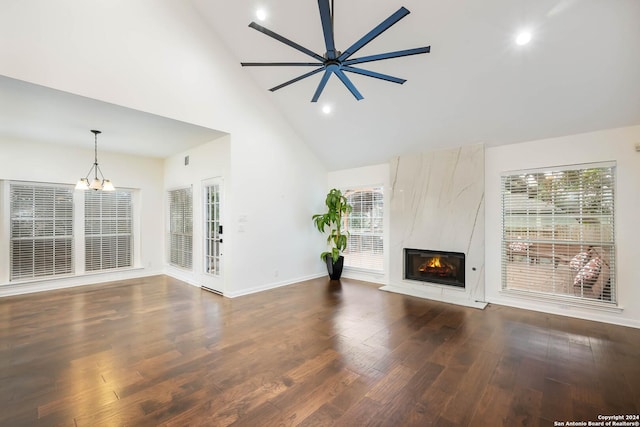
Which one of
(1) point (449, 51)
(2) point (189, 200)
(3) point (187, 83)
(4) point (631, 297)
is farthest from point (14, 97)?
(4) point (631, 297)

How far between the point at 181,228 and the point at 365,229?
4.23m

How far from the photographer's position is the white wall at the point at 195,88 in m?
3.14

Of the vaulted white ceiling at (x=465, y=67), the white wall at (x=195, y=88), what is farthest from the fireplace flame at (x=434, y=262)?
the white wall at (x=195, y=88)

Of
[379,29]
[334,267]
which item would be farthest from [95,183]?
[379,29]

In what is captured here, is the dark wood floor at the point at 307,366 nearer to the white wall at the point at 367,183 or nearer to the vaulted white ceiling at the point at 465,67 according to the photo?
the white wall at the point at 367,183

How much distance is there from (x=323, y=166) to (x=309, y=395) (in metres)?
5.31

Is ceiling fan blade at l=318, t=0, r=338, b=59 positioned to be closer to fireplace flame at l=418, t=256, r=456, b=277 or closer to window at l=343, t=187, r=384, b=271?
window at l=343, t=187, r=384, b=271

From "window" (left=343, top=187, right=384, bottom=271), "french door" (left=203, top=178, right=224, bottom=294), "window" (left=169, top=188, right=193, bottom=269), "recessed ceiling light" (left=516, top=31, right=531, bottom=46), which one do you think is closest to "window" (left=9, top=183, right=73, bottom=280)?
"window" (left=169, top=188, right=193, bottom=269)

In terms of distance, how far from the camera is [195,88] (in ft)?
14.4

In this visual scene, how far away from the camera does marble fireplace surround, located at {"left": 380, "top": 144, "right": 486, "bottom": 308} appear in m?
4.70

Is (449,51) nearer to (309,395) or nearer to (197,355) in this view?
(309,395)

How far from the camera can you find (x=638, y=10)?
2.64 m

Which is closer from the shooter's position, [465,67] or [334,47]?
[334,47]

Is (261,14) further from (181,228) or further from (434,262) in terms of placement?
(434,262)
